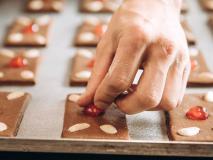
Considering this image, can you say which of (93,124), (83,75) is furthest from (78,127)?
(83,75)

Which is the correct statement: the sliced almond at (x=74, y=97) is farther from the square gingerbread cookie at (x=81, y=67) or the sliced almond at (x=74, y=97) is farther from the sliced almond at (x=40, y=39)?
the sliced almond at (x=40, y=39)

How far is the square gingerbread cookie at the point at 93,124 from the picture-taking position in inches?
44.8

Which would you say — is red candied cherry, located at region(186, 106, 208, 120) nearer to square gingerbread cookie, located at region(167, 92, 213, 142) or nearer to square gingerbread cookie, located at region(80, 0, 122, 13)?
square gingerbread cookie, located at region(167, 92, 213, 142)

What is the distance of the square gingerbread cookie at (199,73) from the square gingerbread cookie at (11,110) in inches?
18.9

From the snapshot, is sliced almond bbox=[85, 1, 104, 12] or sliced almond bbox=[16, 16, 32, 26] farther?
sliced almond bbox=[85, 1, 104, 12]

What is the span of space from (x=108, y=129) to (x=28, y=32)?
0.66m

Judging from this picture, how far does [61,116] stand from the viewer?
1.25m

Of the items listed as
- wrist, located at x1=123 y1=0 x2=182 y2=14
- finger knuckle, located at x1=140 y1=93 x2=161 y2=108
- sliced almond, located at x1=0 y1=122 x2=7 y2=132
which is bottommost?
sliced almond, located at x1=0 y1=122 x2=7 y2=132

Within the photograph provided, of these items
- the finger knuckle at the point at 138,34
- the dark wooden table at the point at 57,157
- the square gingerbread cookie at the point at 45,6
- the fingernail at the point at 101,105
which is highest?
the finger knuckle at the point at 138,34

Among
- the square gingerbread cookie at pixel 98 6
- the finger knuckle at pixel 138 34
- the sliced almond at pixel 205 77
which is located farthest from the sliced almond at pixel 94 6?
the finger knuckle at pixel 138 34

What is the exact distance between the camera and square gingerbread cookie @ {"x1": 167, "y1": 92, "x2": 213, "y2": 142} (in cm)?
114

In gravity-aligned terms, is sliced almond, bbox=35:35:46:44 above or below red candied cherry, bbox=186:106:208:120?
above

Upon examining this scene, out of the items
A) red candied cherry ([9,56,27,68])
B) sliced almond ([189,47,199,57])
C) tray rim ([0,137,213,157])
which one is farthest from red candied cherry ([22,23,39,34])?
tray rim ([0,137,213,157])

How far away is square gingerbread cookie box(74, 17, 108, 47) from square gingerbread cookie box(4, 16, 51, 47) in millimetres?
115
